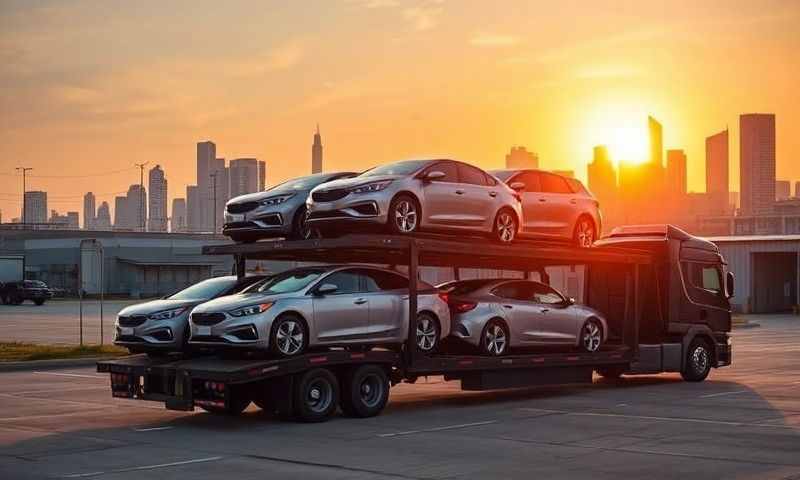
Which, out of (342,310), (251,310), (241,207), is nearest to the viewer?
(251,310)

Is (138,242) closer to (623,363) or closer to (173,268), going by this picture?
(173,268)

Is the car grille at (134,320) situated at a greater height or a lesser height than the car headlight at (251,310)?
lesser

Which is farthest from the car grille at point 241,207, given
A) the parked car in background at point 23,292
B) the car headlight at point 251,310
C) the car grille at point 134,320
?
the parked car in background at point 23,292

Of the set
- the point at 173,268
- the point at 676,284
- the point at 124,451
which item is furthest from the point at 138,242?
the point at 124,451

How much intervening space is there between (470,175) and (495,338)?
261cm

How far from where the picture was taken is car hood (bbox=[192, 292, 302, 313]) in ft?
49.9

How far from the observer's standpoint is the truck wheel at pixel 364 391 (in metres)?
15.8

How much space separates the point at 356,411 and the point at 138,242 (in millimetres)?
82705

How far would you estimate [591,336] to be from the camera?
2038cm

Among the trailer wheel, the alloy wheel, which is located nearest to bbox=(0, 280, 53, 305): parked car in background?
the trailer wheel

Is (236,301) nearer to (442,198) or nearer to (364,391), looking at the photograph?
(364,391)

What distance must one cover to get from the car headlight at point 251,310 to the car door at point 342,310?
76 centimetres

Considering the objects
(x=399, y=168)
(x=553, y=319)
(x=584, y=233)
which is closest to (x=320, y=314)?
(x=399, y=168)

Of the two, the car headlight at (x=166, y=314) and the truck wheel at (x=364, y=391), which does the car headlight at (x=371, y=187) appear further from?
the car headlight at (x=166, y=314)
